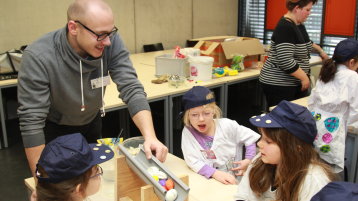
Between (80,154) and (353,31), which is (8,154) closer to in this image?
(80,154)

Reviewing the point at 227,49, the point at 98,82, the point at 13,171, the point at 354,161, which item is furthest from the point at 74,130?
the point at 227,49

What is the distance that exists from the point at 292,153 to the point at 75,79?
1.07 metres

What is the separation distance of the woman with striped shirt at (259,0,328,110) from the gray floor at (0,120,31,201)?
7.40ft

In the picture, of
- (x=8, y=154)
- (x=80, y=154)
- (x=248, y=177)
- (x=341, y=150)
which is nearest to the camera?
(x=80, y=154)

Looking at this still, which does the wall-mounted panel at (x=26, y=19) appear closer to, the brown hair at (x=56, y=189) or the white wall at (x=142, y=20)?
the white wall at (x=142, y=20)

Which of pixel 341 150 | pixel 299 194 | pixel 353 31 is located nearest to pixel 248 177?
pixel 299 194

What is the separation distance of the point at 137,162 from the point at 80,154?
0.81ft

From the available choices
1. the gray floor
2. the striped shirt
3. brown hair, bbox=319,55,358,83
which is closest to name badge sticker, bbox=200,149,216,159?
brown hair, bbox=319,55,358,83

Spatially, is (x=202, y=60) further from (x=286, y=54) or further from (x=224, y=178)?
(x=224, y=178)

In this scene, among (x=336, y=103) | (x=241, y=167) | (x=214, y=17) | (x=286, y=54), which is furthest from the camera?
(x=214, y=17)

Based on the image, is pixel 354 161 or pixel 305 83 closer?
pixel 354 161

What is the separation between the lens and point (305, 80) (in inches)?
127

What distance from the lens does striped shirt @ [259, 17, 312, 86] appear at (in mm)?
3072

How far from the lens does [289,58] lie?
311 cm
